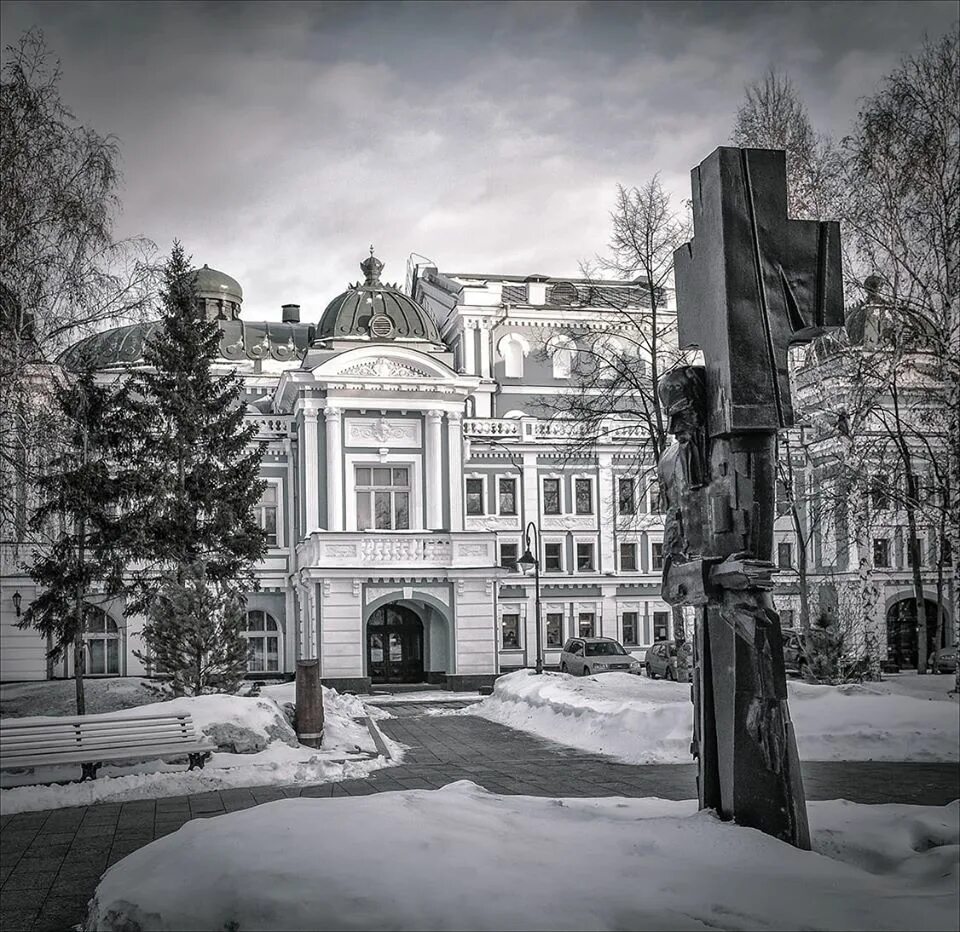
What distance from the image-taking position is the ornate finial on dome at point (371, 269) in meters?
43.4

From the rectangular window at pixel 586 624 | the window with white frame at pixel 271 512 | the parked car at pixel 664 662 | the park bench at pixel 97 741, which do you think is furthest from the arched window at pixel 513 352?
the park bench at pixel 97 741

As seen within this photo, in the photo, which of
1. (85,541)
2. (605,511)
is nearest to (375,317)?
(605,511)

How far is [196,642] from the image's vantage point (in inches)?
836

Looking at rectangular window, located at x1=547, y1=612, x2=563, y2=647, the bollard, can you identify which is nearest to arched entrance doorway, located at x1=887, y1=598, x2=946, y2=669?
rectangular window, located at x1=547, y1=612, x2=563, y2=647

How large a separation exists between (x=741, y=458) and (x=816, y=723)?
9.73 m

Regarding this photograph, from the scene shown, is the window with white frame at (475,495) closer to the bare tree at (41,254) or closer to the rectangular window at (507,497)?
the rectangular window at (507,497)

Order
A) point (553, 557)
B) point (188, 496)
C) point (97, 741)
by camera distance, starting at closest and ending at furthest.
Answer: point (97, 741), point (188, 496), point (553, 557)

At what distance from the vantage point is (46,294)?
16203 millimetres

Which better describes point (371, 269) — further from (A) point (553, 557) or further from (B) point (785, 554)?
(B) point (785, 554)

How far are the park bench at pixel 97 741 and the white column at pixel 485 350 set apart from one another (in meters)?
33.5

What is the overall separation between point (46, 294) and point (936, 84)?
556 inches

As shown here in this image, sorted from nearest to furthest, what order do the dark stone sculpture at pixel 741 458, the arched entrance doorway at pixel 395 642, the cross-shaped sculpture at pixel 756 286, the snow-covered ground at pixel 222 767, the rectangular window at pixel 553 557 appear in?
the dark stone sculpture at pixel 741 458, the cross-shaped sculpture at pixel 756 286, the snow-covered ground at pixel 222 767, the arched entrance doorway at pixel 395 642, the rectangular window at pixel 553 557

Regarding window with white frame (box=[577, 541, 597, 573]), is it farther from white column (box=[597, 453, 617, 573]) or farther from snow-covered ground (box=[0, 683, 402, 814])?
snow-covered ground (box=[0, 683, 402, 814])

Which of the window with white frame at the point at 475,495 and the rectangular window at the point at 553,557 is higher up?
the window with white frame at the point at 475,495
